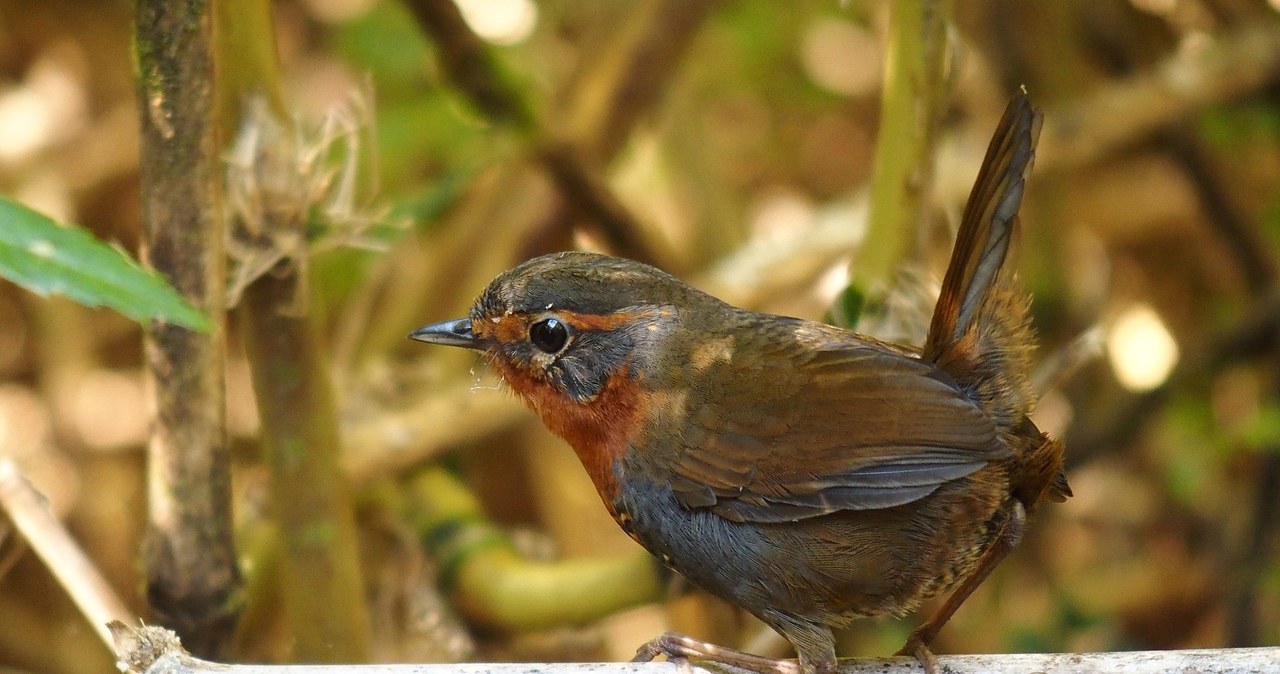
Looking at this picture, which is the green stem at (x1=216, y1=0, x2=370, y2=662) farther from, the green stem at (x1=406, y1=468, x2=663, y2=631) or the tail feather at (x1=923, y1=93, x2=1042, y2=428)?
the tail feather at (x1=923, y1=93, x2=1042, y2=428)

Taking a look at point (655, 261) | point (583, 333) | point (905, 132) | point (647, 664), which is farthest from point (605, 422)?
point (655, 261)

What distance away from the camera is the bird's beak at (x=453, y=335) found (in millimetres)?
2471

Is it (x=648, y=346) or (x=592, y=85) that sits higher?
(x=592, y=85)

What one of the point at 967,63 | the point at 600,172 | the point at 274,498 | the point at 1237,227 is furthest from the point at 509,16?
the point at 1237,227

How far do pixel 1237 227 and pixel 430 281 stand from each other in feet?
9.05

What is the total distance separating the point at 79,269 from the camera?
1.51 meters

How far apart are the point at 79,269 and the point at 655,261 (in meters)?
2.89

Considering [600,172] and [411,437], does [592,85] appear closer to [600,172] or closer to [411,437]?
[600,172]

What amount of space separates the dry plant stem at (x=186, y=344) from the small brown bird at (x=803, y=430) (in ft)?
1.73

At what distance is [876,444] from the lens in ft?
7.23

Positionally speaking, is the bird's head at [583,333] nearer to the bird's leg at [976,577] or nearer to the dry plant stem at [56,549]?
the bird's leg at [976,577]

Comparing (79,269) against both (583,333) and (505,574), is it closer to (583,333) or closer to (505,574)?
(583,333)

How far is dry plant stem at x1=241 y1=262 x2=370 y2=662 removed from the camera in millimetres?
2404

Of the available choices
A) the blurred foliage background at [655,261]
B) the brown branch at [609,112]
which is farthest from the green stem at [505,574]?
the brown branch at [609,112]
